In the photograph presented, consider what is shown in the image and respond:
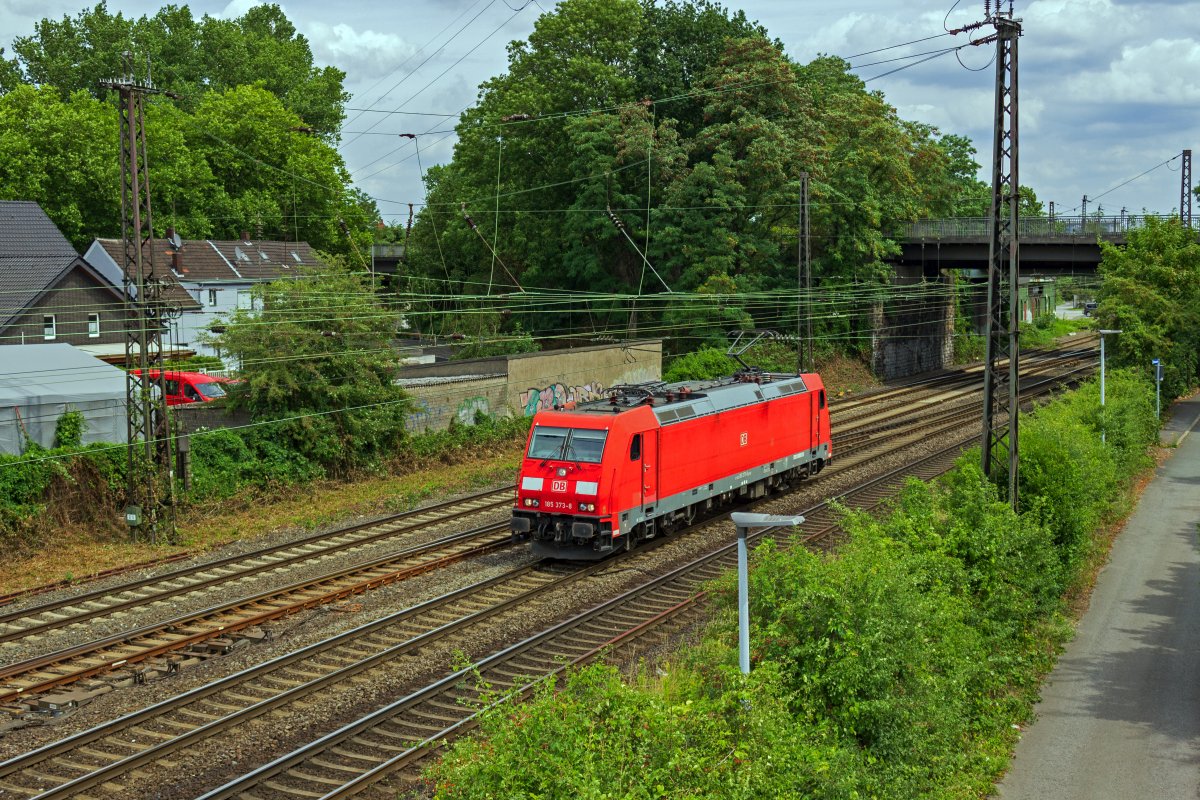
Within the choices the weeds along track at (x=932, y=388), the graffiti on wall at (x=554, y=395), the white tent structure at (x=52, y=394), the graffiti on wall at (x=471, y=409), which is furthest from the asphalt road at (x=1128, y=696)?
the white tent structure at (x=52, y=394)

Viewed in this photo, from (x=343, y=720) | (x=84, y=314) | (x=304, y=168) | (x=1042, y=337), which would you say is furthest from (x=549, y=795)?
(x=1042, y=337)

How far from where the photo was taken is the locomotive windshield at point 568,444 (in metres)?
20.8

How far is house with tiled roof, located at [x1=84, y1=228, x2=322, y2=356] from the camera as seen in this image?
53.2 metres

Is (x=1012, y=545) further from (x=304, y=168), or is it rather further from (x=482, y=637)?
(x=304, y=168)

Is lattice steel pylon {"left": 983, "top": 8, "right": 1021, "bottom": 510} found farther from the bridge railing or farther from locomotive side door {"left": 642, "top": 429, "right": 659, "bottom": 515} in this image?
the bridge railing

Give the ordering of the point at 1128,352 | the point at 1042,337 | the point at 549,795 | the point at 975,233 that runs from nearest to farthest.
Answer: the point at 549,795 < the point at 1128,352 < the point at 975,233 < the point at 1042,337

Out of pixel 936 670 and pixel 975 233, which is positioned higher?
pixel 975 233

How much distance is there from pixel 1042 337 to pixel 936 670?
86.8 m

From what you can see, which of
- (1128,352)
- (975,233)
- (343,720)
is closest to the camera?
(343,720)

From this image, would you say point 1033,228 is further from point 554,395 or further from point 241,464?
point 241,464

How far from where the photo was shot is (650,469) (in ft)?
71.7

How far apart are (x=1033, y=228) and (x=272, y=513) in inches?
1760

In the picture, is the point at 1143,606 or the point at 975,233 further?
the point at 975,233

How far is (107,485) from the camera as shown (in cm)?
2466
